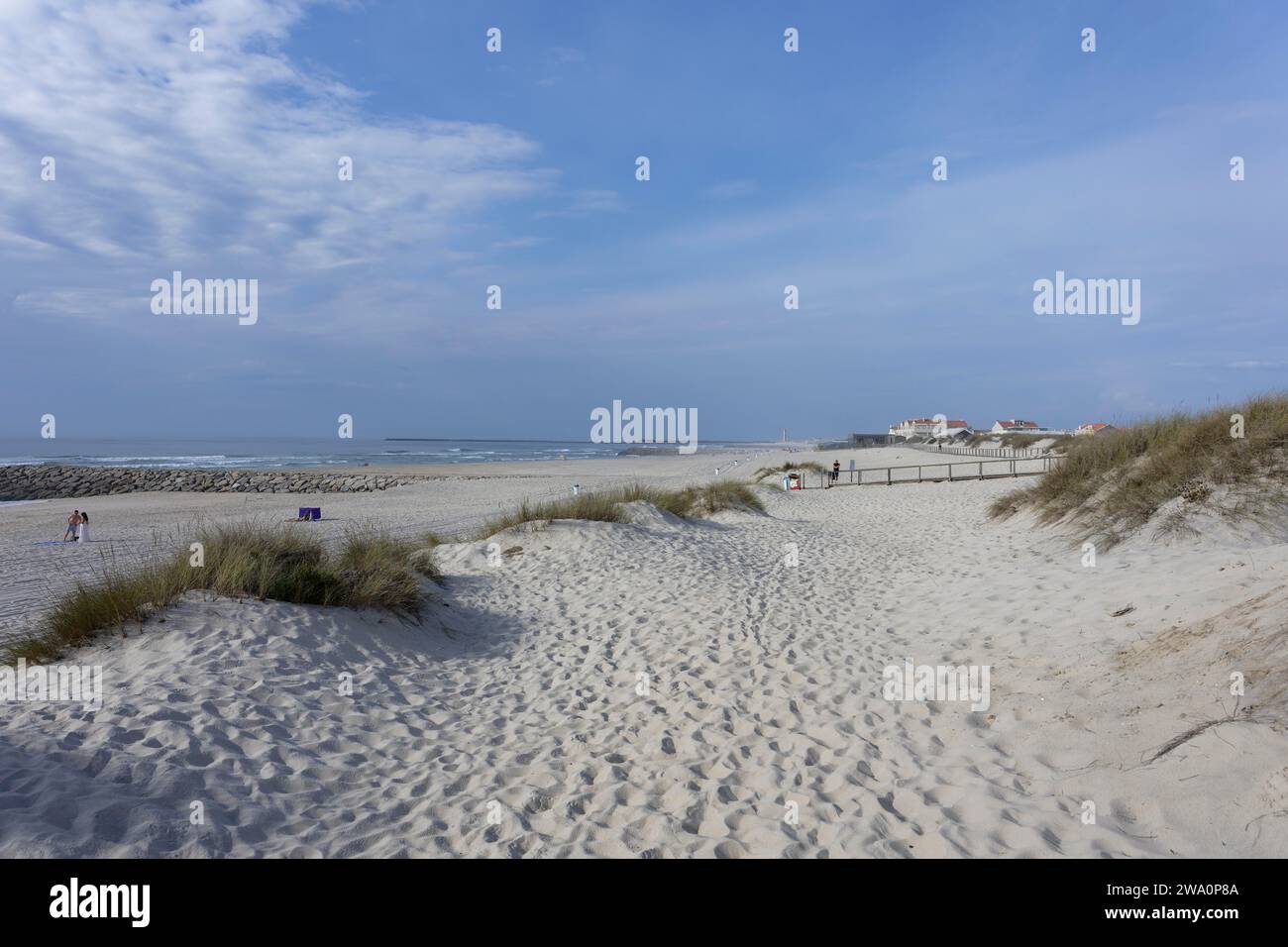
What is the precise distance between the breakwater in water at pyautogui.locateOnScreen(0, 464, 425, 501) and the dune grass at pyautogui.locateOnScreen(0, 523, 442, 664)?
31214 mm

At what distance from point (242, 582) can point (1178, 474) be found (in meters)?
12.8

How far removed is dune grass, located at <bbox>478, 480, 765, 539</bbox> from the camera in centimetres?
1367

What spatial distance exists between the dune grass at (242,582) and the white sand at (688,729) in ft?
0.88

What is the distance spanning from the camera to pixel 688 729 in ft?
18.2

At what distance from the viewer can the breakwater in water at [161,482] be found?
1483 inches
